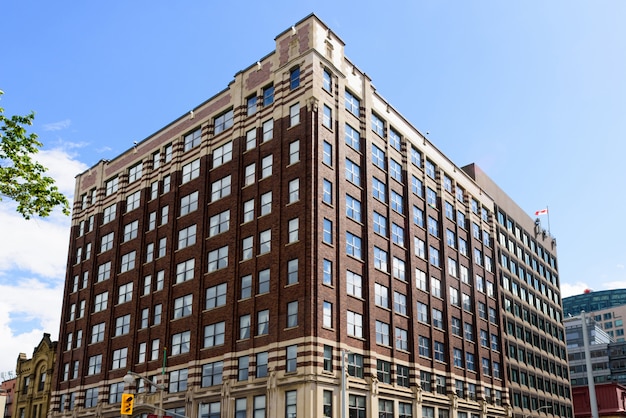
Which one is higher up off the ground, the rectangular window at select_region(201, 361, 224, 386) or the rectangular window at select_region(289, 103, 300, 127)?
the rectangular window at select_region(289, 103, 300, 127)

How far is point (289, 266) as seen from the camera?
5081 centimetres

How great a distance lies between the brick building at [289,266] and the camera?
5041cm

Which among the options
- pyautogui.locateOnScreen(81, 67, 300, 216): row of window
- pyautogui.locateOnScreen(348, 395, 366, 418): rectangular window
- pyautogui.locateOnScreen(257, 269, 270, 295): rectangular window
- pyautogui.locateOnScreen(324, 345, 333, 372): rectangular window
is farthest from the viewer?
pyautogui.locateOnScreen(81, 67, 300, 216): row of window

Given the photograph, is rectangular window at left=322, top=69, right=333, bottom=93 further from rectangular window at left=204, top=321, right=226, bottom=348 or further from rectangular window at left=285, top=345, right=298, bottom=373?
rectangular window at left=285, top=345, right=298, bottom=373

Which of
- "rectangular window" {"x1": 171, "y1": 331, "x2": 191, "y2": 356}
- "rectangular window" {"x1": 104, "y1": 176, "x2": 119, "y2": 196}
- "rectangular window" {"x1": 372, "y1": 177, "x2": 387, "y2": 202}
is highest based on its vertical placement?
"rectangular window" {"x1": 104, "y1": 176, "x2": 119, "y2": 196}

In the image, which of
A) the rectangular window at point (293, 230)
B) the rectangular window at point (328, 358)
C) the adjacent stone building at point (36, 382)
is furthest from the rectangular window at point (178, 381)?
the adjacent stone building at point (36, 382)

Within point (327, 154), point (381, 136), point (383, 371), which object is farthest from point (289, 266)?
point (381, 136)

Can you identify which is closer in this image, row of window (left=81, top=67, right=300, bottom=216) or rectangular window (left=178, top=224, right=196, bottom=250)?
row of window (left=81, top=67, right=300, bottom=216)

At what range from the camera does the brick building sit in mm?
50406

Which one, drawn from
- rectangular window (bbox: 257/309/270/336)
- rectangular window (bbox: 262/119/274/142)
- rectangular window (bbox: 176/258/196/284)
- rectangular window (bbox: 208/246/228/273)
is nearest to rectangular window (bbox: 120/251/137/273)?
rectangular window (bbox: 176/258/196/284)

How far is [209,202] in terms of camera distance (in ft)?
199

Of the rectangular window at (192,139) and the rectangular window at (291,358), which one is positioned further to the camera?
the rectangular window at (192,139)

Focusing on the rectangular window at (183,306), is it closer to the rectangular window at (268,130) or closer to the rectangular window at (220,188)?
the rectangular window at (220,188)

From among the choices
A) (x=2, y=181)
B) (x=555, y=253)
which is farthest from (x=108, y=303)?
(x=555, y=253)
